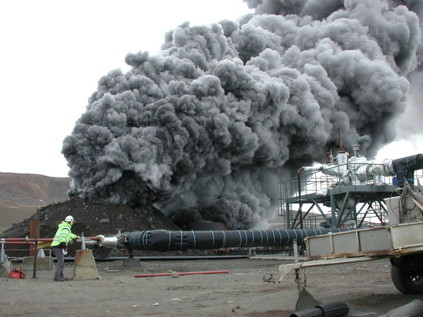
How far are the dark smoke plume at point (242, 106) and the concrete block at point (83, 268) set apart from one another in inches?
537

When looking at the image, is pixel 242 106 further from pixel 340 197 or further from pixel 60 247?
pixel 60 247

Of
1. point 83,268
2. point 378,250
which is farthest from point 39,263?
point 378,250

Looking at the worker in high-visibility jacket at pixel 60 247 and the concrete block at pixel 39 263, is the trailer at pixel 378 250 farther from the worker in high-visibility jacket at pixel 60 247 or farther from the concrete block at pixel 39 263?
the concrete block at pixel 39 263

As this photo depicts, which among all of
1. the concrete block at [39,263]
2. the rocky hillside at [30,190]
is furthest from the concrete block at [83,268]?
the rocky hillside at [30,190]

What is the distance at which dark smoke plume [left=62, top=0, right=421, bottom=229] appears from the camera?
28.6 meters

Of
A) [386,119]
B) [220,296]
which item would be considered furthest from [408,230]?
[386,119]

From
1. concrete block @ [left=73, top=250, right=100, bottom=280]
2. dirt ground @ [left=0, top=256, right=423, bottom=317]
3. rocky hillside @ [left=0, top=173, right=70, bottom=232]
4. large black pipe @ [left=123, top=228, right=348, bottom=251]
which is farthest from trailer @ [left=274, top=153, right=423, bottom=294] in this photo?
rocky hillside @ [left=0, top=173, right=70, bottom=232]

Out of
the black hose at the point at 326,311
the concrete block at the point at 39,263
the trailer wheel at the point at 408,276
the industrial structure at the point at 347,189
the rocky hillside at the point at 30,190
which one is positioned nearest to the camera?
the black hose at the point at 326,311

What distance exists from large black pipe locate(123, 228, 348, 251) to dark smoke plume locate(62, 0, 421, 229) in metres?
9.74

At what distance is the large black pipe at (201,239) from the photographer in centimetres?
1736

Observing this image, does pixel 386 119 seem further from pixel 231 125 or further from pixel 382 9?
pixel 231 125

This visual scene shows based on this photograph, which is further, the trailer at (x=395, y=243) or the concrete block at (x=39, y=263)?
the concrete block at (x=39, y=263)

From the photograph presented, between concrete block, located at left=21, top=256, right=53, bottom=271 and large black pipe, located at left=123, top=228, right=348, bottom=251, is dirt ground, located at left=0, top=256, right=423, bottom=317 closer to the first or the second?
concrete block, located at left=21, top=256, right=53, bottom=271

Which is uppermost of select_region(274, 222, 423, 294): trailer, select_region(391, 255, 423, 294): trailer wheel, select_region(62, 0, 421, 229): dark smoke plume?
select_region(62, 0, 421, 229): dark smoke plume
